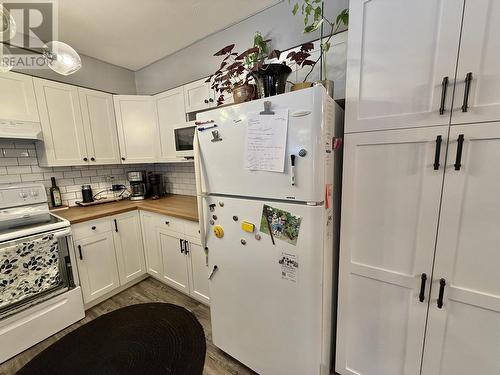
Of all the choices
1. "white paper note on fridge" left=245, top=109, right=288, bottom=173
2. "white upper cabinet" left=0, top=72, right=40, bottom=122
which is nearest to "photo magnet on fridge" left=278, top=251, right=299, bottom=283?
"white paper note on fridge" left=245, top=109, right=288, bottom=173

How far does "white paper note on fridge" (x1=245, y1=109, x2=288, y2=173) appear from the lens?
974mm

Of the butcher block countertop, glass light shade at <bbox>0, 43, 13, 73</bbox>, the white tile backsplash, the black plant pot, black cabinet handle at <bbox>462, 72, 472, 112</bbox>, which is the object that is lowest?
the butcher block countertop

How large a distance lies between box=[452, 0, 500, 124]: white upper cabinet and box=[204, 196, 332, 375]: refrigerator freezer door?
686 millimetres

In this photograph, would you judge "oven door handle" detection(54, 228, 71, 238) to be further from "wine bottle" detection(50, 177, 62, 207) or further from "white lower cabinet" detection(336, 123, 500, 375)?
"white lower cabinet" detection(336, 123, 500, 375)

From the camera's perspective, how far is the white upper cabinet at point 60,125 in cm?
Result: 188

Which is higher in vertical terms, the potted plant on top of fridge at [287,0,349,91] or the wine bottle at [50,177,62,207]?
the potted plant on top of fridge at [287,0,349,91]

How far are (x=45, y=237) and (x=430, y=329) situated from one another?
249 cm

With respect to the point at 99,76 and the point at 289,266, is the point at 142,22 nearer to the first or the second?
the point at 99,76

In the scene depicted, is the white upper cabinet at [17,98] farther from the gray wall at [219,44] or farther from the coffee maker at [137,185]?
the gray wall at [219,44]

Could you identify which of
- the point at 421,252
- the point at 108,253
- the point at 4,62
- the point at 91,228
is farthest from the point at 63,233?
the point at 421,252

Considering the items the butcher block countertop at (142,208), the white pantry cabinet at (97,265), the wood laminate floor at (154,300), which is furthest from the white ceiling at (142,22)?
the wood laminate floor at (154,300)

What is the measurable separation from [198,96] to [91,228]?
1568 mm

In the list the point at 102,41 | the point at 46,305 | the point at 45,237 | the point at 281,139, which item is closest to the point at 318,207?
the point at 281,139

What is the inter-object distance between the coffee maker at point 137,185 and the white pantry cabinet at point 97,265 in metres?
0.59
